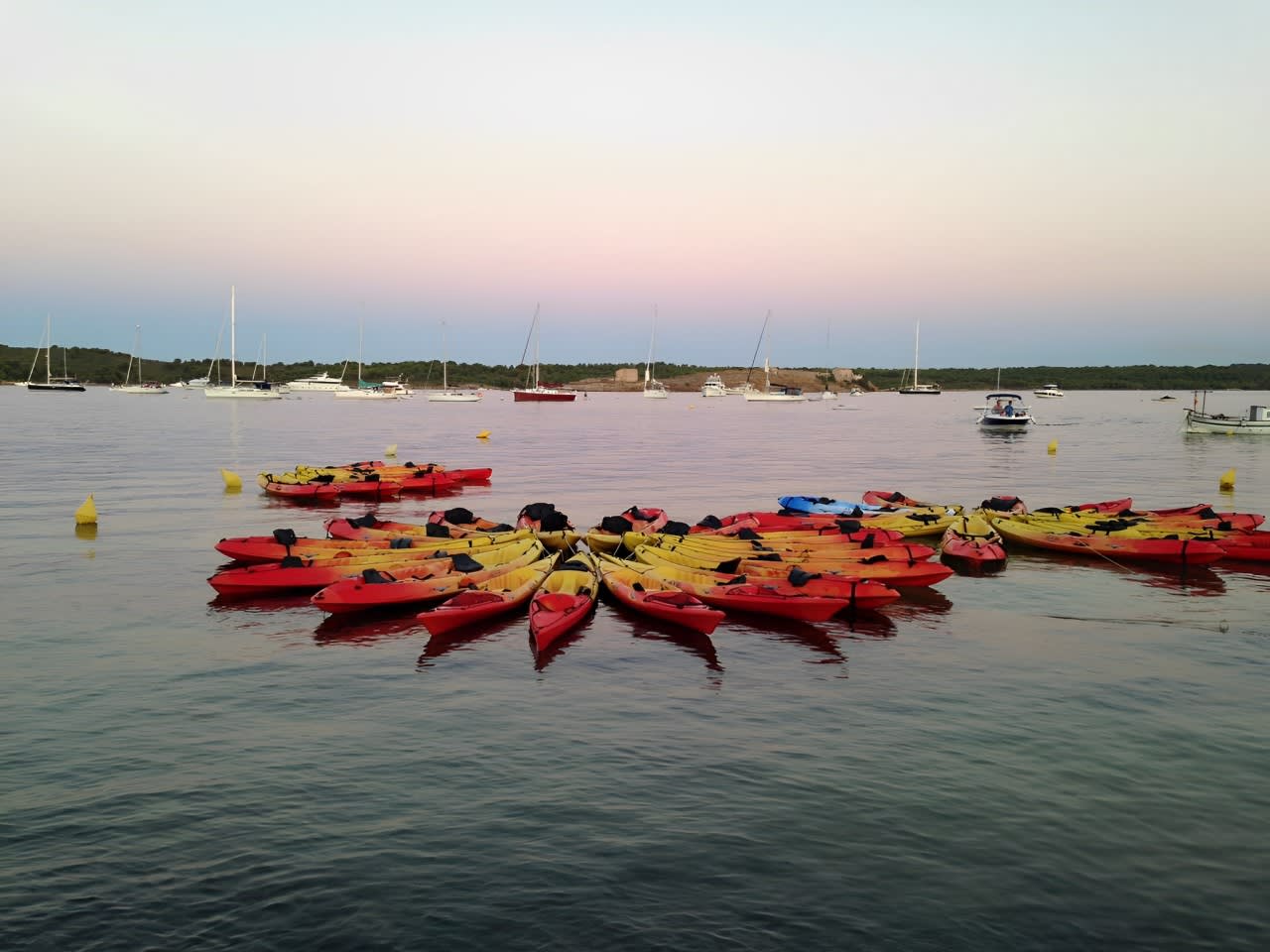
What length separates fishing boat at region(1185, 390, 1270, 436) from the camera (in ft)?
237

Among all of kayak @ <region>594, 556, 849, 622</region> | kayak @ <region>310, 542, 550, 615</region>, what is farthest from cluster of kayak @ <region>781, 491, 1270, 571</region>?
kayak @ <region>310, 542, 550, 615</region>

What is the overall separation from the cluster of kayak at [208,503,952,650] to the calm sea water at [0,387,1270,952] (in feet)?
2.09

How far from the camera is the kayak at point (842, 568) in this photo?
70.8 ft

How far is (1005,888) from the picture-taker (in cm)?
907

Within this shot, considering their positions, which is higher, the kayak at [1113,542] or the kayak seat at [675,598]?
A: the kayak at [1113,542]

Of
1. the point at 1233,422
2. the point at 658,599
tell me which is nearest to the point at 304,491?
the point at 658,599

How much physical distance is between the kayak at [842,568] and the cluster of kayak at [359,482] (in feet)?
71.7

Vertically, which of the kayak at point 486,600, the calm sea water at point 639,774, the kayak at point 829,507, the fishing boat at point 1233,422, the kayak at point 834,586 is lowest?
the calm sea water at point 639,774

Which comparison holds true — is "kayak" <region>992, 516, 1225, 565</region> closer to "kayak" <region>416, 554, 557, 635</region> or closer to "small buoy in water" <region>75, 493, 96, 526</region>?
"kayak" <region>416, 554, 557, 635</region>

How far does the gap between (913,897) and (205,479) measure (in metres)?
43.0

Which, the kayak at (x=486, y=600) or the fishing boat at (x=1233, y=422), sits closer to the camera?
the kayak at (x=486, y=600)

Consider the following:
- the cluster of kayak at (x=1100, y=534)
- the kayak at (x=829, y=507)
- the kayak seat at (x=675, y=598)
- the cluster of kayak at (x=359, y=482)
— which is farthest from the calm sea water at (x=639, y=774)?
the cluster of kayak at (x=359, y=482)

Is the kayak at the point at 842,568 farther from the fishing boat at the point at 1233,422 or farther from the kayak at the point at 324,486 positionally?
the fishing boat at the point at 1233,422

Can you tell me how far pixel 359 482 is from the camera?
135 feet
